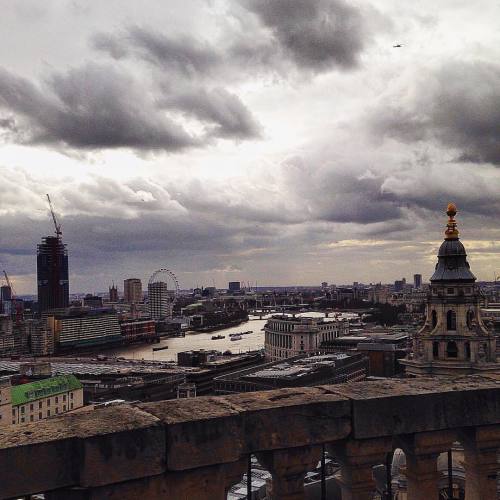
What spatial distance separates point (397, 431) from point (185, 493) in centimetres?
193

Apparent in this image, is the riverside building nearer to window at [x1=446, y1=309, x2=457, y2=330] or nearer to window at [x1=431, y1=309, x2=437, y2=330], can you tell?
window at [x1=431, y1=309, x2=437, y2=330]

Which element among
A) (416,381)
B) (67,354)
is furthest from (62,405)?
(67,354)

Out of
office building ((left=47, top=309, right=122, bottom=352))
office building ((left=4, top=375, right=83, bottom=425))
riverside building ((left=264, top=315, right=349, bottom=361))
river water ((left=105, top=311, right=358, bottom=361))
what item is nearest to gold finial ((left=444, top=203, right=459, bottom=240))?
office building ((left=4, top=375, right=83, bottom=425))

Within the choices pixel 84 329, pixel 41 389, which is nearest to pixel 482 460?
pixel 41 389

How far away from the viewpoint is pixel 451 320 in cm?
2445

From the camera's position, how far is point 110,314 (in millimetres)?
154750

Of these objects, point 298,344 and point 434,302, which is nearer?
point 434,302

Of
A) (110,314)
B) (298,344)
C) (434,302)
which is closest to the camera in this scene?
(434,302)

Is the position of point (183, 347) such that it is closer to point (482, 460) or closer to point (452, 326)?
point (452, 326)

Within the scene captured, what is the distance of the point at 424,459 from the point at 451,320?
66.8 ft

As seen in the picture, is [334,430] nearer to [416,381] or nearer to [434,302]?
[416,381]

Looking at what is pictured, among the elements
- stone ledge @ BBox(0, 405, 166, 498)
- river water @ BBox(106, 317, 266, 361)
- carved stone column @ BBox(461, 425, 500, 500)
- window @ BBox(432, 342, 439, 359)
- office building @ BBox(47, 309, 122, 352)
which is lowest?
river water @ BBox(106, 317, 266, 361)

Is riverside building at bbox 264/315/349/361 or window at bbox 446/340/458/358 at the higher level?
window at bbox 446/340/458/358

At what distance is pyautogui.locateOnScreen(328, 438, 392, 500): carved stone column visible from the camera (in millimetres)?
5062
